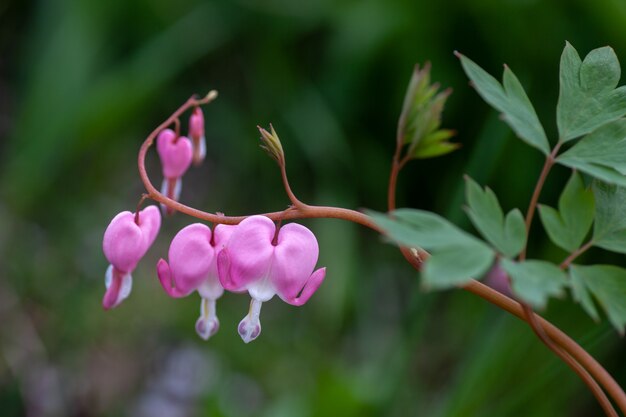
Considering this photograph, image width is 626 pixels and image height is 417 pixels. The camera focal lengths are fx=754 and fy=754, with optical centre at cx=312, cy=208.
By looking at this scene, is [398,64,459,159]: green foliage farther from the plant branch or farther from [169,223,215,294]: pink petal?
[169,223,215,294]: pink petal

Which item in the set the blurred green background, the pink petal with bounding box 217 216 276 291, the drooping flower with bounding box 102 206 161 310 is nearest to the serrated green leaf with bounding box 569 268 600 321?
the pink petal with bounding box 217 216 276 291

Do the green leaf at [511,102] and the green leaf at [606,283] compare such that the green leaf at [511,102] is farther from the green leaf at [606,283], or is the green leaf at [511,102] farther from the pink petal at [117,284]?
the pink petal at [117,284]

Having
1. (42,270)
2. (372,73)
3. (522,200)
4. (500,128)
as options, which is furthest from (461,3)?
(42,270)

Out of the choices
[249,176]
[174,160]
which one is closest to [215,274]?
[174,160]

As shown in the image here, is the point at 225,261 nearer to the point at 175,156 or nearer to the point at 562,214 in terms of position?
the point at 175,156

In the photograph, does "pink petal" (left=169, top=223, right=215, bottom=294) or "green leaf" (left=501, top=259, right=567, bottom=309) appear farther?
"pink petal" (left=169, top=223, right=215, bottom=294)

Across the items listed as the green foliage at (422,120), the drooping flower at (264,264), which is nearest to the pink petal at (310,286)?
the drooping flower at (264,264)

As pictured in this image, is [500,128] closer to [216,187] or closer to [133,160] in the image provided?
[216,187]
